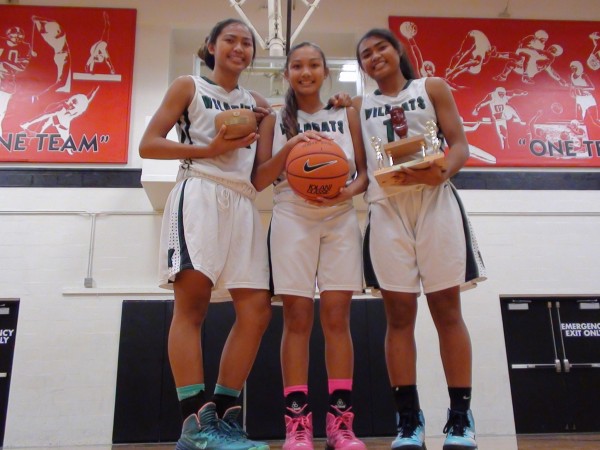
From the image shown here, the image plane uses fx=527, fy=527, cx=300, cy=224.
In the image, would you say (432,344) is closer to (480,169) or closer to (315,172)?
(480,169)

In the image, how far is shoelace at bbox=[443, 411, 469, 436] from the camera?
181 centimetres

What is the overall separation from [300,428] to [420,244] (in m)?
0.79

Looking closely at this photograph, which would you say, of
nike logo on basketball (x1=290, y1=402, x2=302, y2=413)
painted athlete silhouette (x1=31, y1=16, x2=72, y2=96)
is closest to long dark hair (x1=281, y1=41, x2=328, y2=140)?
nike logo on basketball (x1=290, y1=402, x2=302, y2=413)

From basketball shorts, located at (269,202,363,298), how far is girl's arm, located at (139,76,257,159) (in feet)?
1.14

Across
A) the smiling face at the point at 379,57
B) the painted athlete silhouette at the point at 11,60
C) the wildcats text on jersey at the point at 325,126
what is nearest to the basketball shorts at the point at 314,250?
the wildcats text on jersey at the point at 325,126

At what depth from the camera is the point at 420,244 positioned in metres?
1.99

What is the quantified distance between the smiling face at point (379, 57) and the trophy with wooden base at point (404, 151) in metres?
0.21

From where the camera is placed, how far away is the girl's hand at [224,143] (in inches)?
77.5

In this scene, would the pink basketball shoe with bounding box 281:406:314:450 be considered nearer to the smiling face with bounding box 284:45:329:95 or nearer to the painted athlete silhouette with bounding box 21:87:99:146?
the smiling face with bounding box 284:45:329:95

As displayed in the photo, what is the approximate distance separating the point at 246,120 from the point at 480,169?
193 inches

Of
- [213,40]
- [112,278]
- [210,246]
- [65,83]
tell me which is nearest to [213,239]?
[210,246]

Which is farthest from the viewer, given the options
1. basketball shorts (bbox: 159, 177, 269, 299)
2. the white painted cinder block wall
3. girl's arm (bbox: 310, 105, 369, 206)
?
the white painted cinder block wall

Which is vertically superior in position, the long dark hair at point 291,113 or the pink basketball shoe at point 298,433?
the long dark hair at point 291,113

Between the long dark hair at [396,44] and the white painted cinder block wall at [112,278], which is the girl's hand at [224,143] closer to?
the long dark hair at [396,44]
